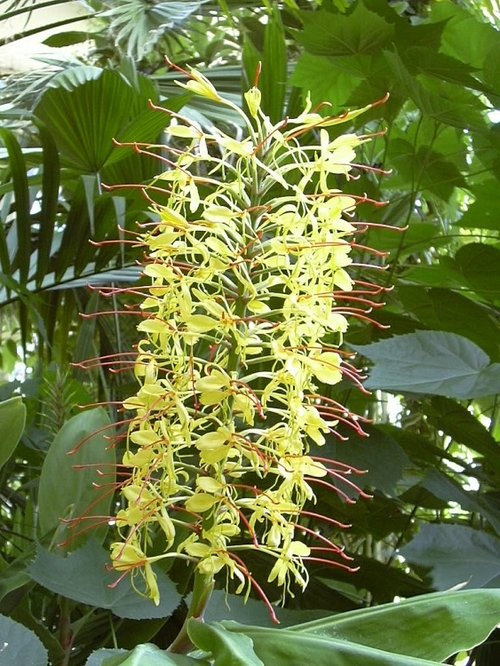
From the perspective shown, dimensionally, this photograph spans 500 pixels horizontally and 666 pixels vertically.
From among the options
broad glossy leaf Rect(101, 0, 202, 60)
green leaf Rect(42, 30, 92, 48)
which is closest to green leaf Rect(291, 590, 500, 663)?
broad glossy leaf Rect(101, 0, 202, 60)

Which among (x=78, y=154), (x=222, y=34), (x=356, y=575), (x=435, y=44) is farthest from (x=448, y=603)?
(x=222, y=34)

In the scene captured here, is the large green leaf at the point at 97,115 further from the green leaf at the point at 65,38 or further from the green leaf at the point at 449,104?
the green leaf at the point at 65,38

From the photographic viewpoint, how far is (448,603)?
0.49 meters

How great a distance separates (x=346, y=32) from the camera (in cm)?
84

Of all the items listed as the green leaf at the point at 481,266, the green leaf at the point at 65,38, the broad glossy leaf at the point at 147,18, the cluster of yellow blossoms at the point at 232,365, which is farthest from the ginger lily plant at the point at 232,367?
the green leaf at the point at 65,38

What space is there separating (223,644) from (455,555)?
31cm

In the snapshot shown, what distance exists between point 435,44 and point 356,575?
575 millimetres

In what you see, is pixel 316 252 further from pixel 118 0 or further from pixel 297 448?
pixel 118 0

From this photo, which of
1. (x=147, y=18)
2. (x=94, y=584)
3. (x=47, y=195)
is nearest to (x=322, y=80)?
(x=47, y=195)

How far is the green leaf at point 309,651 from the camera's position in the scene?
44 centimetres

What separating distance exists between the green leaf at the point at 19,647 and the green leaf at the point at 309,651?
0.13 metres

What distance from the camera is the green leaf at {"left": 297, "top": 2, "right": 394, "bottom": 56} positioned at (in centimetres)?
83

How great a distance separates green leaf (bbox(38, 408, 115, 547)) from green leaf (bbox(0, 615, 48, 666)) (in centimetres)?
18

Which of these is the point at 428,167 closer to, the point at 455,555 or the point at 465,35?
the point at 465,35
